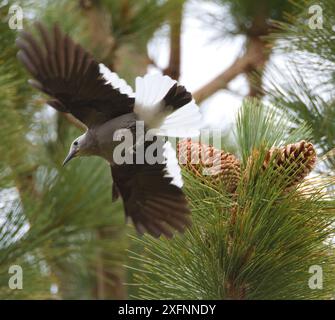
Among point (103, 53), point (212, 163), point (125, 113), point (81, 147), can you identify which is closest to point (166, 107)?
point (125, 113)

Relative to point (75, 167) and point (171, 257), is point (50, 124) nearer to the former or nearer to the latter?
point (75, 167)

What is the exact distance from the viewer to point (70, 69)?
144 cm

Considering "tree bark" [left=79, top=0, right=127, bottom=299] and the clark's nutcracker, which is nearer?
Answer: the clark's nutcracker

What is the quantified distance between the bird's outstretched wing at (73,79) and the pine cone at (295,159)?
1.13 feet

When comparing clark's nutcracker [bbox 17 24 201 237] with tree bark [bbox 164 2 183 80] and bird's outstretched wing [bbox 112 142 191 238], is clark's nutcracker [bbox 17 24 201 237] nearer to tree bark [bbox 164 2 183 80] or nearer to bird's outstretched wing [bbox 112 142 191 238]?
bird's outstretched wing [bbox 112 142 191 238]

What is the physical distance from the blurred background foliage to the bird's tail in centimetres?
10

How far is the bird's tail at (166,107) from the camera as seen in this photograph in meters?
1.52

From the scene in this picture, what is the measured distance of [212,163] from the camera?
1322mm

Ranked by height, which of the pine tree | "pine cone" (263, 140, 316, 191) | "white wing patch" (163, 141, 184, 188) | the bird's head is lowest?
the pine tree

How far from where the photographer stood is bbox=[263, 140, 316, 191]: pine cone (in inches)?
50.5

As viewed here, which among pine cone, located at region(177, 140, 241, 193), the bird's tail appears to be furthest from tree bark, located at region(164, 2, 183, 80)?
pine cone, located at region(177, 140, 241, 193)

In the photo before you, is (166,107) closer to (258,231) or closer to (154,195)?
(154,195)
